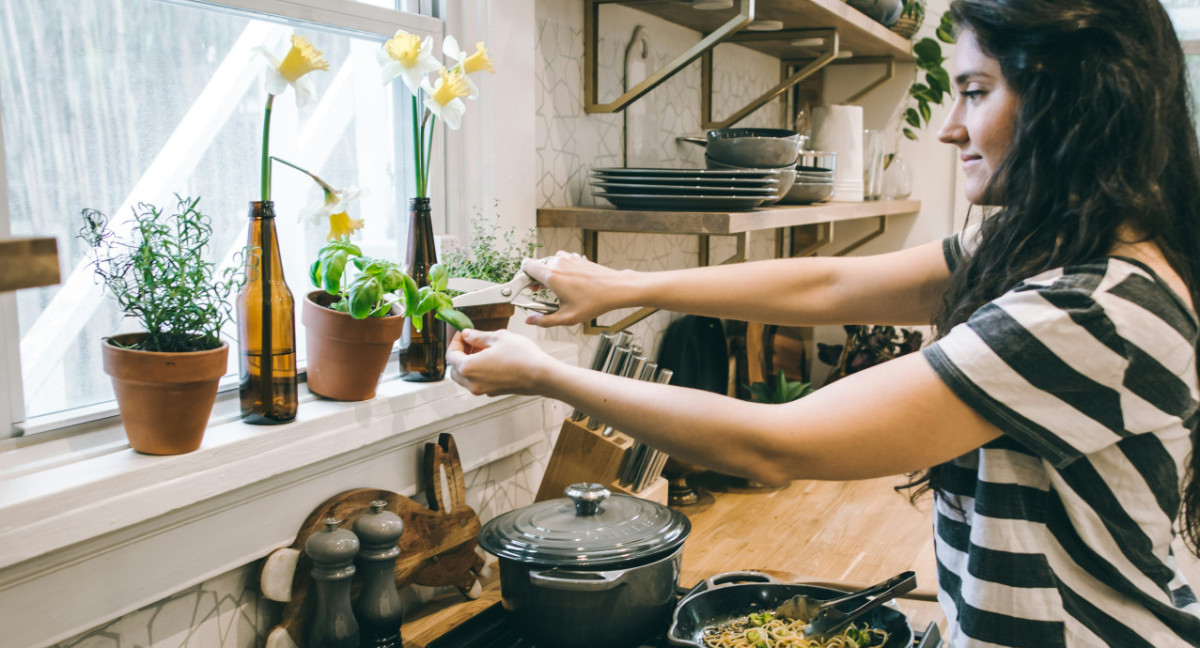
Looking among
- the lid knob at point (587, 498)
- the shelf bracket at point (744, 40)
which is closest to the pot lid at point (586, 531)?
the lid knob at point (587, 498)

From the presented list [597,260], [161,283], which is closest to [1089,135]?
[161,283]

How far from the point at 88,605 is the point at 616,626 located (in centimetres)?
57

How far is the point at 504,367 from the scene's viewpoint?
93 centimetres

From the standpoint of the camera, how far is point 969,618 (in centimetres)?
90

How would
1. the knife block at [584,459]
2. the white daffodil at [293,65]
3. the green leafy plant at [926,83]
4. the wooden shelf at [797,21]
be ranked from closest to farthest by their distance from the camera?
the white daffodil at [293,65] < the knife block at [584,459] < the wooden shelf at [797,21] < the green leafy plant at [926,83]

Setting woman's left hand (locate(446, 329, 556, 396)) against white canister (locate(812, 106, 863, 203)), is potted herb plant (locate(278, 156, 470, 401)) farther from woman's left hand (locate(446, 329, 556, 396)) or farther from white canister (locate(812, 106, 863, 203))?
white canister (locate(812, 106, 863, 203))

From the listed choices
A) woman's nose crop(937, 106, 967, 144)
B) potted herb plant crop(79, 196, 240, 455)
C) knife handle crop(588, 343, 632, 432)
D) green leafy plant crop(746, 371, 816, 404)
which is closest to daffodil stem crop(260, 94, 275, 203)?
potted herb plant crop(79, 196, 240, 455)

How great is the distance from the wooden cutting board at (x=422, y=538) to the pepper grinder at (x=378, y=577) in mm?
41

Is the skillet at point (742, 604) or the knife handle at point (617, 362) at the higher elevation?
the knife handle at point (617, 362)

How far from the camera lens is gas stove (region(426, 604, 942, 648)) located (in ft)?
3.87

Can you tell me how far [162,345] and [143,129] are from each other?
267mm

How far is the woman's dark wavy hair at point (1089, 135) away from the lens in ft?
2.61

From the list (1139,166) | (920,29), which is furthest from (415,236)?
(920,29)

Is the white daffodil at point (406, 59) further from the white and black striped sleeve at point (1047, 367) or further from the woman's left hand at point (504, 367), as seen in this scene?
the white and black striped sleeve at point (1047, 367)
